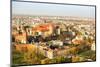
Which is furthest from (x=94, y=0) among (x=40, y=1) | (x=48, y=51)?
(x=48, y=51)

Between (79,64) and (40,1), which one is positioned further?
(79,64)

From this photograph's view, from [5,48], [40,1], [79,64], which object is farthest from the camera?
[79,64]

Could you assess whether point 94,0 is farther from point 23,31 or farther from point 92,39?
point 23,31

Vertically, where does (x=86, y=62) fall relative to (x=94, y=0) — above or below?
below

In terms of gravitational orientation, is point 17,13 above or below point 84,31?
above


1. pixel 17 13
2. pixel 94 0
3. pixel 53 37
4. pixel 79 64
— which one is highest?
pixel 94 0

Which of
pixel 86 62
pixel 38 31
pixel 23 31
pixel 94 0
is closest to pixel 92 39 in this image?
pixel 86 62

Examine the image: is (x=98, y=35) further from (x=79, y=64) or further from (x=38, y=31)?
(x=38, y=31)

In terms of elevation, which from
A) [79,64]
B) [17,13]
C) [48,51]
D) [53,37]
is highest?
[17,13]

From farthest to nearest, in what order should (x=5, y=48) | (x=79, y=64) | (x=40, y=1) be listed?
(x=79, y=64) < (x=40, y=1) < (x=5, y=48)
